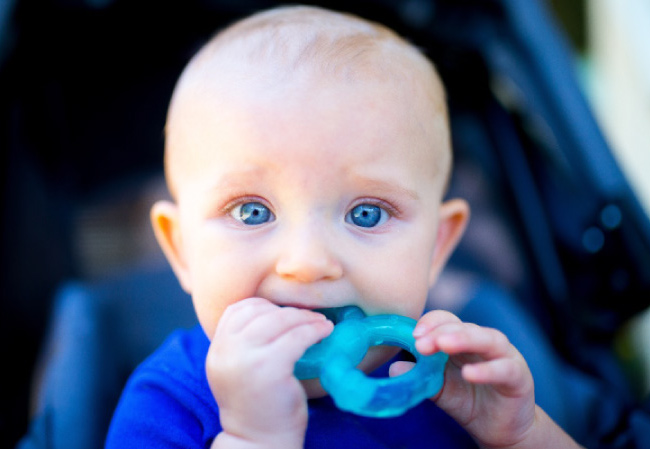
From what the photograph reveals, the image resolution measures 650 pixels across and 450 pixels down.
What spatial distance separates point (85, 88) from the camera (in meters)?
1.29

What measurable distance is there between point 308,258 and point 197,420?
0.22 meters

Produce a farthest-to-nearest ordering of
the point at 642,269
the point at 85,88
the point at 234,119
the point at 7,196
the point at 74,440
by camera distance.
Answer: the point at 85,88 → the point at 7,196 → the point at 642,269 → the point at 74,440 → the point at 234,119

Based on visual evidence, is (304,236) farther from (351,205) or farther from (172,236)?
(172,236)

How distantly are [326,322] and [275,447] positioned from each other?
0.36 feet

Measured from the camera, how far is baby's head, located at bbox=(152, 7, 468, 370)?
0.59 meters

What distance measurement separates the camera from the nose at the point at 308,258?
0.56 metres

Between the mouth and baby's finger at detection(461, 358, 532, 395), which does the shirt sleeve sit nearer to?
the mouth

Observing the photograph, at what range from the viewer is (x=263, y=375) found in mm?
523

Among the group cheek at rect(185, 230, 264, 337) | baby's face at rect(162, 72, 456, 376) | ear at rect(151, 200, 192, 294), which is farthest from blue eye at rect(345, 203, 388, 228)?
ear at rect(151, 200, 192, 294)

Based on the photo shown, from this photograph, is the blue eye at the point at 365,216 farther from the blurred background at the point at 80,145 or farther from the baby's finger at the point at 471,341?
the blurred background at the point at 80,145

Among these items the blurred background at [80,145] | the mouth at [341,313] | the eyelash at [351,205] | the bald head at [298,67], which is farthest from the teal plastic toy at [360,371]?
the blurred background at [80,145]

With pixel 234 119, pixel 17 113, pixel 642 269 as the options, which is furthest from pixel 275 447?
pixel 17 113

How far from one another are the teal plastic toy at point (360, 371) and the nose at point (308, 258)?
0.15ft

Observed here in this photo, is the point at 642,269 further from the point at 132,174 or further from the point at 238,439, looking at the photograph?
the point at 132,174
